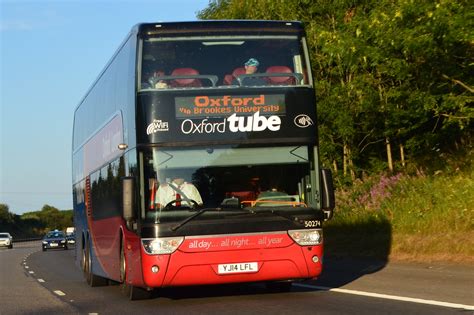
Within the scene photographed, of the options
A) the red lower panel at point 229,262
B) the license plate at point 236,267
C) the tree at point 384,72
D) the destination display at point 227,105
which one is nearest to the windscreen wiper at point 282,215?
the red lower panel at point 229,262

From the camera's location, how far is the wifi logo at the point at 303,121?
13695mm

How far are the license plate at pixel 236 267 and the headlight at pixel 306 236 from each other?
0.70m

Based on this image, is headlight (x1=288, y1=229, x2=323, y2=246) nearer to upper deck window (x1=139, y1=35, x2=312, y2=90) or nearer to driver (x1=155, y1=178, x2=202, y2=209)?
driver (x1=155, y1=178, x2=202, y2=209)

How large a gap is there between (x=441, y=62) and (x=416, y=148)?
25.3 ft

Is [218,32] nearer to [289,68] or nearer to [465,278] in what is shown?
[289,68]

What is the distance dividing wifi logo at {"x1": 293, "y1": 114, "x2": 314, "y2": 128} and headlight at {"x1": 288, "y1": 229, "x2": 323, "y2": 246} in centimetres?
155

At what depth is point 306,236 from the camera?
13.6 meters

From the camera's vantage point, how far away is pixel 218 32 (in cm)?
1409

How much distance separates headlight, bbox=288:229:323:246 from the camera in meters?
13.5

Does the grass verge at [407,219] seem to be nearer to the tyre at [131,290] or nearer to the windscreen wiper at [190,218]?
the tyre at [131,290]

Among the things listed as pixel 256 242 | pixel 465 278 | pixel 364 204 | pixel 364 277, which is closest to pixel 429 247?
pixel 364 277

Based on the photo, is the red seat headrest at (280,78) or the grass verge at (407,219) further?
the grass verge at (407,219)

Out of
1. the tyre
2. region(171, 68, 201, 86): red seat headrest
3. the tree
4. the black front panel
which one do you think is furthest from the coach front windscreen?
the tree

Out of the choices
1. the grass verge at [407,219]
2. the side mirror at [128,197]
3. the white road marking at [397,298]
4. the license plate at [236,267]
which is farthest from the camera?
the grass verge at [407,219]
